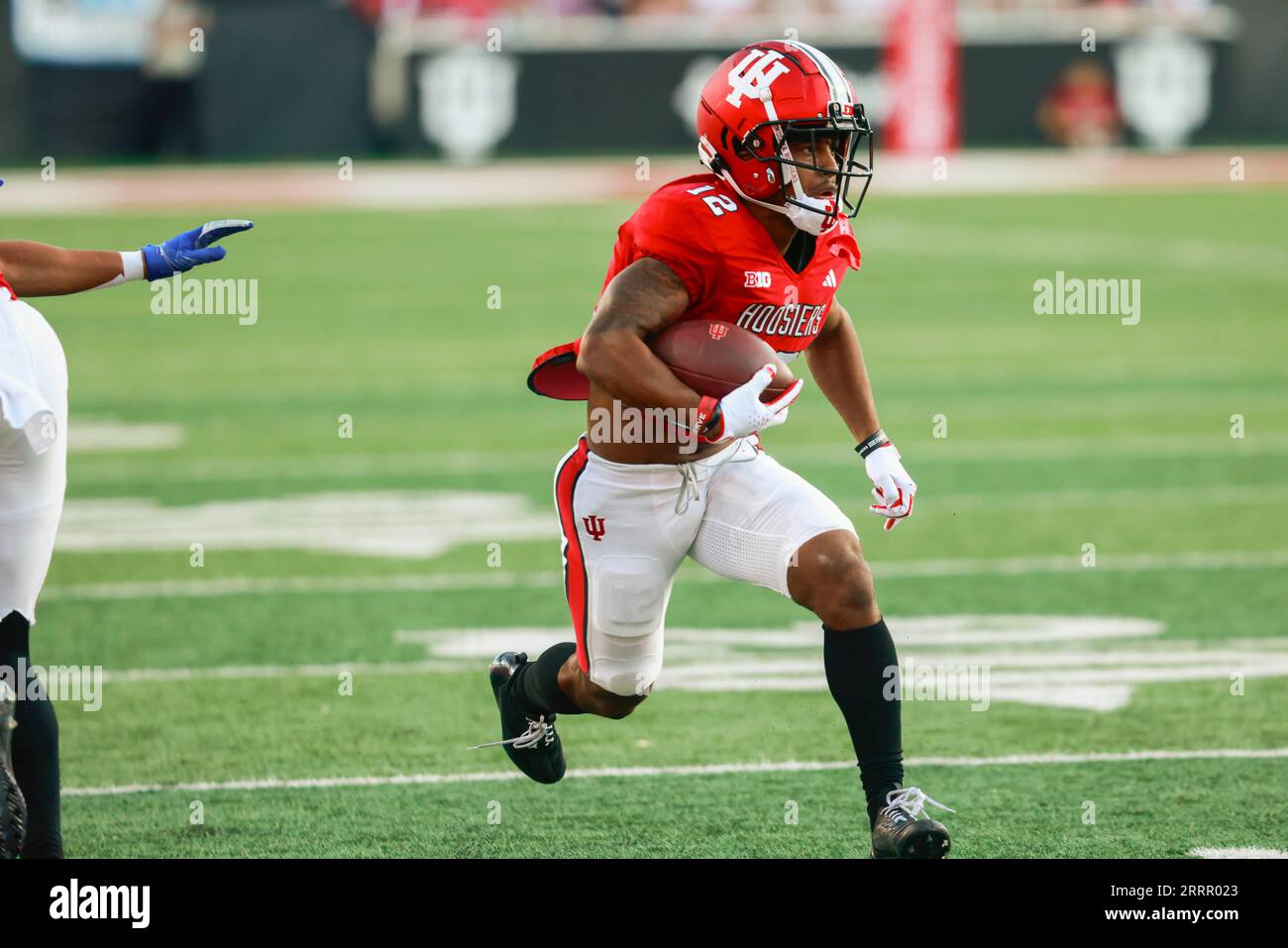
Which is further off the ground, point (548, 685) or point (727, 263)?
point (727, 263)

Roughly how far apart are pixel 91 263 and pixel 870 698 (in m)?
1.76

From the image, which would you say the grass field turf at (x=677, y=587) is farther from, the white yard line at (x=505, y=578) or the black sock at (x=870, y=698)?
the black sock at (x=870, y=698)

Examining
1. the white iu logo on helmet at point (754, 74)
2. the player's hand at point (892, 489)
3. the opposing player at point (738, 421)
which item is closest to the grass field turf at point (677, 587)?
the opposing player at point (738, 421)

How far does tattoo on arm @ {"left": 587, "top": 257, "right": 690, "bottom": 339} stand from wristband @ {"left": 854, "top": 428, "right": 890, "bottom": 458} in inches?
22.6

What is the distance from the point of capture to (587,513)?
437 centimetres

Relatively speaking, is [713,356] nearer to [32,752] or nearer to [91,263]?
[91,263]

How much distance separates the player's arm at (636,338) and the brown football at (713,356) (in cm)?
4

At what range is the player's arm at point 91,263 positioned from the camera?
156 inches

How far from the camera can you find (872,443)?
4.49m

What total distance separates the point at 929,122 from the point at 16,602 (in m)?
22.1

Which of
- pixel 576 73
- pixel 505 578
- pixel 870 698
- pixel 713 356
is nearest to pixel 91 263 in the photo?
pixel 713 356

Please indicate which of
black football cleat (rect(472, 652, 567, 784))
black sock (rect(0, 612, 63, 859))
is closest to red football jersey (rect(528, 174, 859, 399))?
black football cleat (rect(472, 652, 567, 784))
